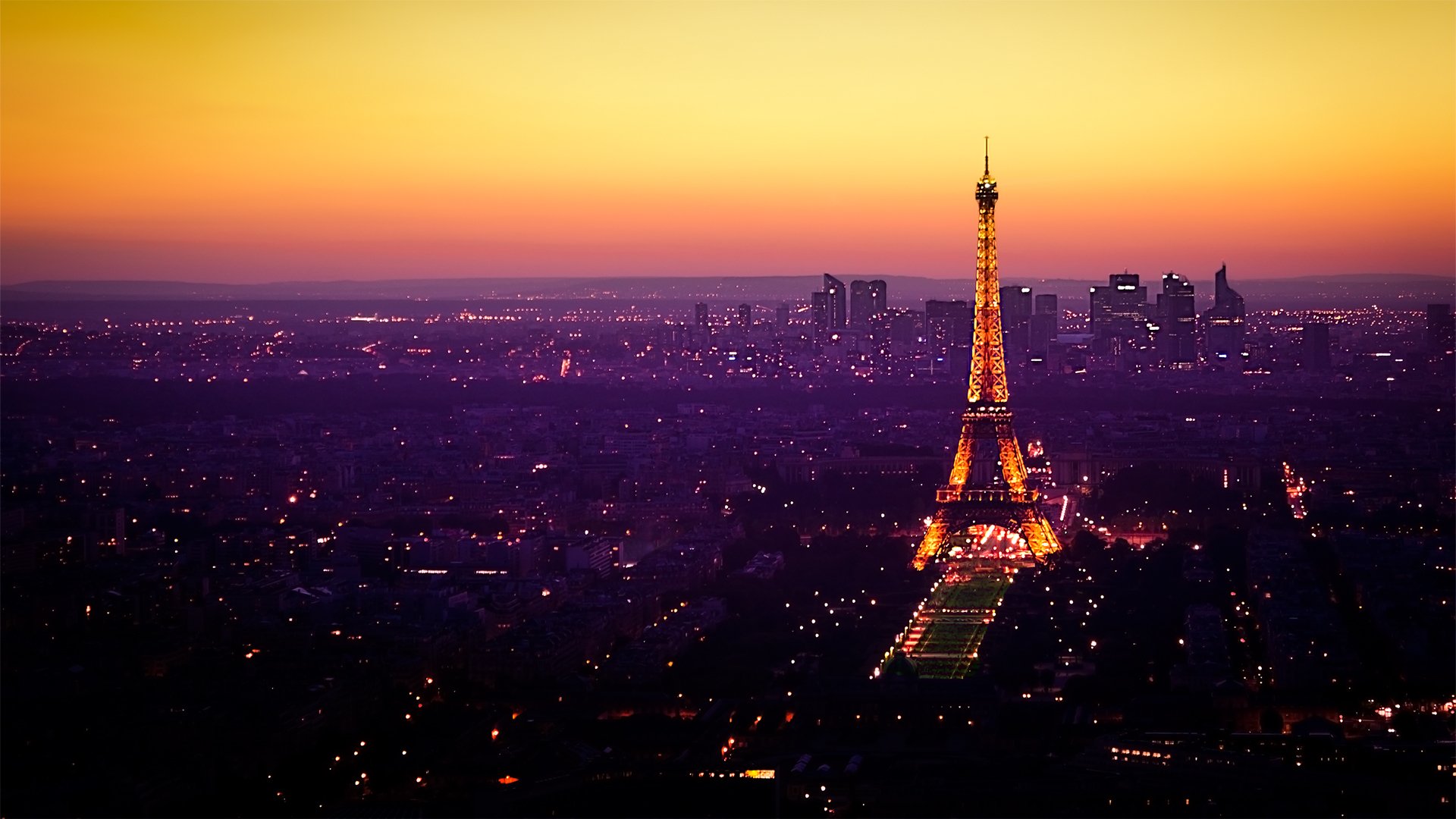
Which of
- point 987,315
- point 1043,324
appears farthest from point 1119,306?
point 987,315

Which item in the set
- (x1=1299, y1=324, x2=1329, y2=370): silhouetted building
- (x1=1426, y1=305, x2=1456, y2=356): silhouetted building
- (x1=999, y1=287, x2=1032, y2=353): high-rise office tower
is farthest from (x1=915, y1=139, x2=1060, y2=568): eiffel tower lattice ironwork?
(x1=999, y1=287, x2=1032, y2=353): high-rise office tower

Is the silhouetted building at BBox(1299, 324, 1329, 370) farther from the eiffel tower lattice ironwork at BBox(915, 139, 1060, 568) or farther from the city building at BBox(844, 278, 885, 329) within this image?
the eiffel tower lattice ironwork at BBox(915, 139, 1060, 568)

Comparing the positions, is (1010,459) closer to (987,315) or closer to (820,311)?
(987,315)

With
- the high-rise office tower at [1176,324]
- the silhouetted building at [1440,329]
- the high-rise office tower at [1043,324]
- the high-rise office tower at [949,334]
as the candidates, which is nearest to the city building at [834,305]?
the high-rise office tower at [949,334]

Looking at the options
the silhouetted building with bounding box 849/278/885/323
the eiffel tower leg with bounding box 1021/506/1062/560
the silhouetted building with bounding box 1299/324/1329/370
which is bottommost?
the eiffel tower leg with bounding box 1021/506/1062/560

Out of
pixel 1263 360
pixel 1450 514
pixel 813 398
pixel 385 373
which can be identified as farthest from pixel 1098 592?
pixel 385 373

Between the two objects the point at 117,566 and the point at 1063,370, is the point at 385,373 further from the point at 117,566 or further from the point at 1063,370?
the point at 117,566

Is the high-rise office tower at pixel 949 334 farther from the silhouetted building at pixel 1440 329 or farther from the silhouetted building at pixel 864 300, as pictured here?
the silhouetted building at pixel 1440 329

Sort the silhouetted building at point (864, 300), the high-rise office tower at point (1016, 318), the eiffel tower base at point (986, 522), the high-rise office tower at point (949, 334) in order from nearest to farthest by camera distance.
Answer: the eiffel tower base at point (986, 522) < the high-rise office tower at point (949, 334) < the high-rise office tower at point (1016, 318) < the silhouetted building at point (864, 300)
